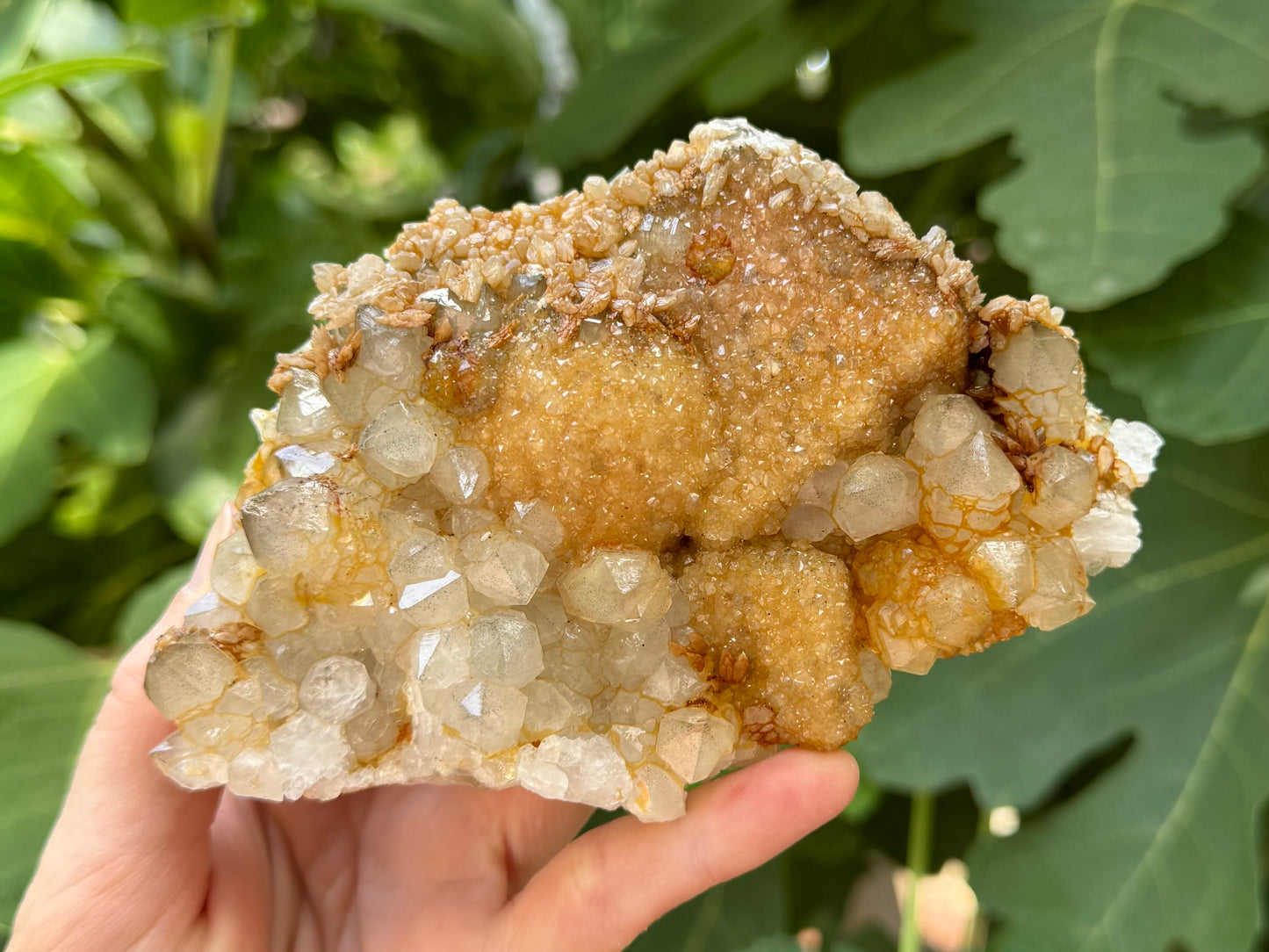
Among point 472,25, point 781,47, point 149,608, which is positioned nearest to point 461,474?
point 149,608

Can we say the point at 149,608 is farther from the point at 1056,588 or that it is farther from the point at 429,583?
the point at 1056,588

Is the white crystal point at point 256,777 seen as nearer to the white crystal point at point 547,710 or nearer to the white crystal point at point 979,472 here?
the white crystal point at point 547,710

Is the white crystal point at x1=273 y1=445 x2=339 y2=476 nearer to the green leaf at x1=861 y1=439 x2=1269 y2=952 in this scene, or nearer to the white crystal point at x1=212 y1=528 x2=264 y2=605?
the white crystal point at x1=212 y1=528 x2=264 y2=605

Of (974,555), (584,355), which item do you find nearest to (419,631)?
(584,355)

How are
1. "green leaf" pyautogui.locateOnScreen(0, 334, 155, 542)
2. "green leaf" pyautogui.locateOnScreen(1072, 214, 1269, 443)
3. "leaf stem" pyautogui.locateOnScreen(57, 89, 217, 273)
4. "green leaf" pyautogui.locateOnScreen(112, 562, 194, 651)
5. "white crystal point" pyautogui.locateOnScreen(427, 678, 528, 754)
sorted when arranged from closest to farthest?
"white crystal point" pyautogui.locateOnScreen(427, 678, 528, 754) → "green leaf" pyautogui.locateOnScreen(1072, 214, 1269, 443) → "green leaf" pyautogui.locateOnScreen(112, 562, 194, 651) → "green leaf" pyautogui.locateOnScreen(0, 334, 155, 542) → "leaf stem" pyautogui.locateOnScreen(57, 89, 217, 273)

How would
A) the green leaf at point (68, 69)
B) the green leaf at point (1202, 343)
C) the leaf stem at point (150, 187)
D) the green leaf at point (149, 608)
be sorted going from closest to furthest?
the green leaf at point (68, 69) < the green leaf at point (1202, 343) < the green leaf at point (149, 608) < the leaf stem at point (150, 187)

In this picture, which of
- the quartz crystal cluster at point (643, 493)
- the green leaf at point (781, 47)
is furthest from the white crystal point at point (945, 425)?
the green leaf at point (781, 47)

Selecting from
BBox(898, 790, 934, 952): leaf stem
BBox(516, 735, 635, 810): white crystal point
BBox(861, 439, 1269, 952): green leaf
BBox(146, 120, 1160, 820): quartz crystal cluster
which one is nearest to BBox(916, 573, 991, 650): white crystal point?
BBox(146, 120, 1160, 820): quartz crystal cluster
